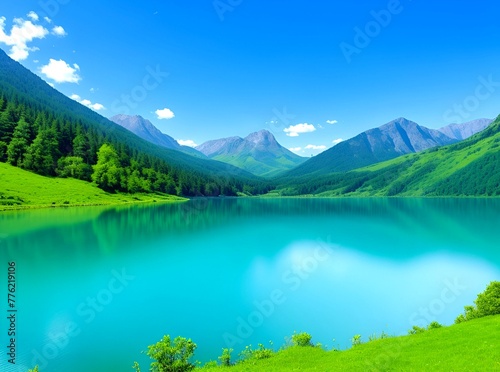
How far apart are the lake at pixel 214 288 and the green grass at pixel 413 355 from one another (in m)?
5.50

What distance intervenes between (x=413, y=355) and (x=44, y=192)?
5782 inches

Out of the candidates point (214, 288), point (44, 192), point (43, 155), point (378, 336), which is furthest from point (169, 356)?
point (43, 155)

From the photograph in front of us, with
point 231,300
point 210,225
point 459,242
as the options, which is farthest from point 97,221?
point 459,242

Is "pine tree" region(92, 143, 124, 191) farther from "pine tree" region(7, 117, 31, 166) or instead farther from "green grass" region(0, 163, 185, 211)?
"pine tree" region(7, 117, 31, 166)

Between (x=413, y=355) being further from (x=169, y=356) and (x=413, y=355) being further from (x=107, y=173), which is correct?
(x=107, y=173)

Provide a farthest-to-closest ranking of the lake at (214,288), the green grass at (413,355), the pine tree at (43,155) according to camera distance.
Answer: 1. the pine tree at (43,155)
2. the lake at (214,288)
3. the green grass at (413,355)

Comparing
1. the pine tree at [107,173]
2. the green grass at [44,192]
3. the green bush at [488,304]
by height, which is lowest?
the green bush at [488,304]

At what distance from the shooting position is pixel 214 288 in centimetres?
3831

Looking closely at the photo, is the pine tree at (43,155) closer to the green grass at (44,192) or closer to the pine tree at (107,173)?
the green grass at (44,192)

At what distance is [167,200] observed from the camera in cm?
19262

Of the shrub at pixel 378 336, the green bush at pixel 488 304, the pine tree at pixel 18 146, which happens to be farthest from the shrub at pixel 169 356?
the pine tree at pixel 18 146

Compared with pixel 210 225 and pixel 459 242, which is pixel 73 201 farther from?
pixel 459 242

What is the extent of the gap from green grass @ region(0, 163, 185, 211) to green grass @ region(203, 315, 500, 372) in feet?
394

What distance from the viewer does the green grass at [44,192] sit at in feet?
376
